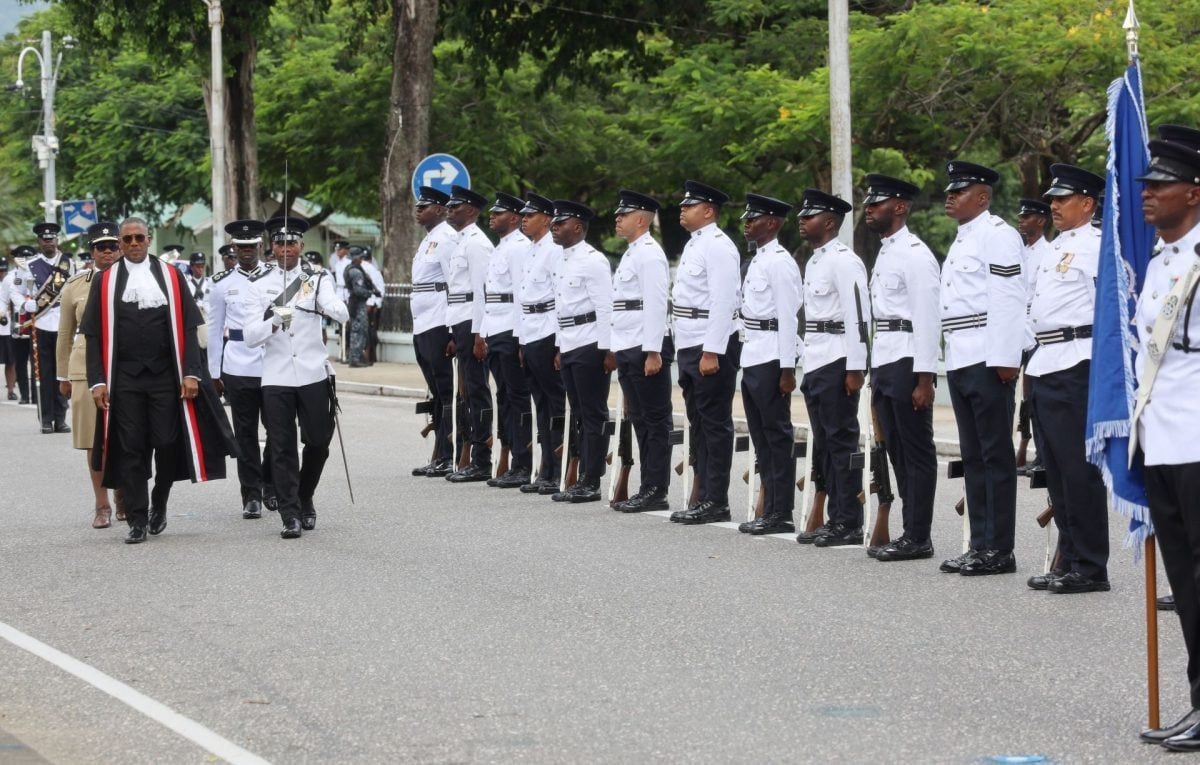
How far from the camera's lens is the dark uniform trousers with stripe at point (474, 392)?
49.5 ft

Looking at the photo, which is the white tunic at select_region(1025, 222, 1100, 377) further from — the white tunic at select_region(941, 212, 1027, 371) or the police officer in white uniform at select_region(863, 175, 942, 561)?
the police officer in white uniform at select_region(863, 175, 942, 561)

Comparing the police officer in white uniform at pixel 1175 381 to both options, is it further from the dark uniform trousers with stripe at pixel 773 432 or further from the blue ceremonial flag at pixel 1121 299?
the dark uniform trousers with stripe at pixel 773 432

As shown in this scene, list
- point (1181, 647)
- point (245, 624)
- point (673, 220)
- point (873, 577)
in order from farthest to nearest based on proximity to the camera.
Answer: point (673, 220), point (873, 577), point (245, 624), point (1181, 647)

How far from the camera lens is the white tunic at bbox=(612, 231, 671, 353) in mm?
13016

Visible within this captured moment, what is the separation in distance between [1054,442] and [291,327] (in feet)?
16.9

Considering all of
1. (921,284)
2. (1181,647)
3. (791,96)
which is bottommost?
(1181,647)

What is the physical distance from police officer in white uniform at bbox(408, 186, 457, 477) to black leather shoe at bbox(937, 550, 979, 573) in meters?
5.87

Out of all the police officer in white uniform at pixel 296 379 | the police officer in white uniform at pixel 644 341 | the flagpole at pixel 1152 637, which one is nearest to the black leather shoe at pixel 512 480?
the police officer in white uniform at pixel 644 341

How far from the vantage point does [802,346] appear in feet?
40.3

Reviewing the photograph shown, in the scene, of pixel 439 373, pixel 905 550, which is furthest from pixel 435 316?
pixel 905 550

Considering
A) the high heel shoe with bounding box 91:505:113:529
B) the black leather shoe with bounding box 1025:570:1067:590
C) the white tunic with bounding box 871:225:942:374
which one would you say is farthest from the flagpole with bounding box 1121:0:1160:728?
the high heel shoe with bounding box 91:505:113:529

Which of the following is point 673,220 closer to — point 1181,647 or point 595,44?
point 595,44

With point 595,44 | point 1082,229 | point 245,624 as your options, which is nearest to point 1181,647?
point 1082,229

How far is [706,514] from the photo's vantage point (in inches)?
497
